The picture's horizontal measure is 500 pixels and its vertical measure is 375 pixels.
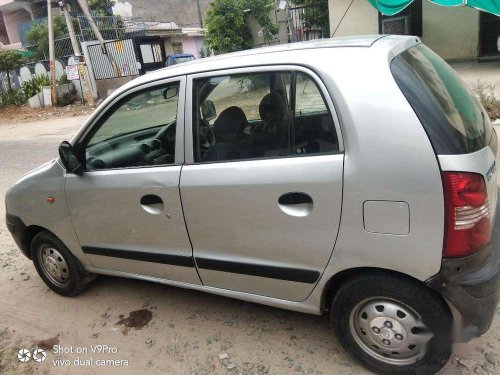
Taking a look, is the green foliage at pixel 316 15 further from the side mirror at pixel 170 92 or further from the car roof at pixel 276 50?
the side mirror at pixel 170 92

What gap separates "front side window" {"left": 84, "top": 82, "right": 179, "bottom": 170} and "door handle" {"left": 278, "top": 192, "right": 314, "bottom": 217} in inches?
31.6

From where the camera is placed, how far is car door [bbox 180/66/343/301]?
2.17 meters

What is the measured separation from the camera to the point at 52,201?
10.5ft

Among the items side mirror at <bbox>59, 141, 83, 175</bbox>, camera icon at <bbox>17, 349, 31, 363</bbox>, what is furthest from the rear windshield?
camera icon at <bbox>17, 349, 31, 363</bbox>

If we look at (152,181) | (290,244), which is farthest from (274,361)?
(152,181)

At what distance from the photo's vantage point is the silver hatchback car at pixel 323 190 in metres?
1.96

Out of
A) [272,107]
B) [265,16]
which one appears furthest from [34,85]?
[272,107]

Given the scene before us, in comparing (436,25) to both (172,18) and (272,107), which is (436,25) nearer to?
(272,107)

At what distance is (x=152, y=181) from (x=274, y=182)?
83 centimetres

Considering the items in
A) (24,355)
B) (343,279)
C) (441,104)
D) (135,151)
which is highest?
(441,104)

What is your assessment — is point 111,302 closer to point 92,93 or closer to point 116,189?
point 116,189

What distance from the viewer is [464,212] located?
191cm

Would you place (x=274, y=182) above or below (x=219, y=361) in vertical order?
above

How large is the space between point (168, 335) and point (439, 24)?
1381 centimetres
